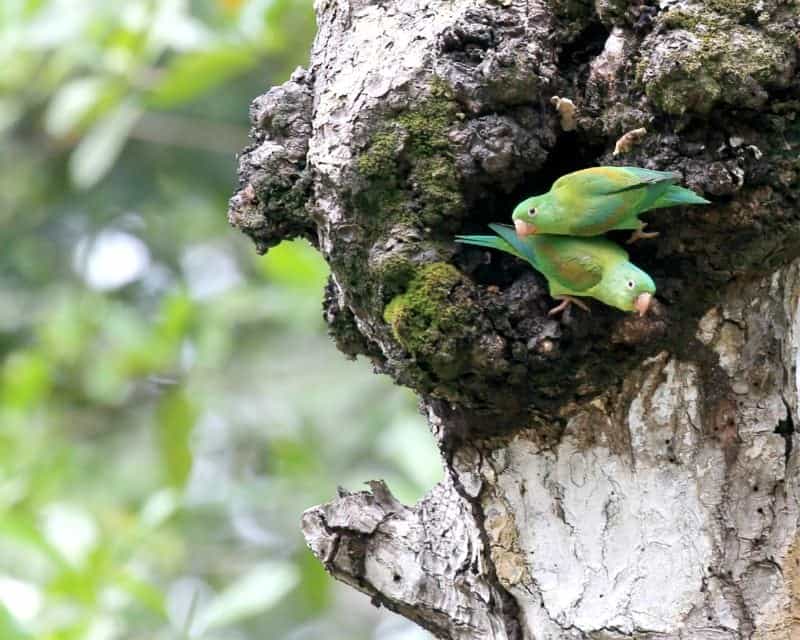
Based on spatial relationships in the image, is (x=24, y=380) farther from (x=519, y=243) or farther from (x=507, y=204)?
(x=519, y=243)

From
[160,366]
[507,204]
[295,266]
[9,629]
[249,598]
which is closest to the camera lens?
[507,204]

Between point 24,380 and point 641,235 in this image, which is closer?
point 641,235

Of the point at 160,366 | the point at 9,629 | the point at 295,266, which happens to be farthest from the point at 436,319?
the point at 160,366

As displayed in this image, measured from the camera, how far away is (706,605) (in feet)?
6.30

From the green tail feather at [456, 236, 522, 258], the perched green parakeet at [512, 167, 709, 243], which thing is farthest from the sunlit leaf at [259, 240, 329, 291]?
the perched green parakeet at [512, 167, 709, 243]

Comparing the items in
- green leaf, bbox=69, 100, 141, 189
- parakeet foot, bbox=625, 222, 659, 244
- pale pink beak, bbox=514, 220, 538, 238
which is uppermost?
green leaf, bbox=69, 100, 141, 189

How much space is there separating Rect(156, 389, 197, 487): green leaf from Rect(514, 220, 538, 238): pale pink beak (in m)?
2.73

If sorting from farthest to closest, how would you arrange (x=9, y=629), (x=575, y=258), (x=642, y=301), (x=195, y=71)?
(x=195, y=71)
(x=9, y=629)
(x=575, y=258)
(x=642, y=301)

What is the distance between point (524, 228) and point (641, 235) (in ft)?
0.72

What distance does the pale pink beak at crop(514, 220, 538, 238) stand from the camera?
6.05 feet

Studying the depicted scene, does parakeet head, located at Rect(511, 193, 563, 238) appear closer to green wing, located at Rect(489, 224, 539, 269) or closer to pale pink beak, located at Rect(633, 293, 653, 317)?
green wing, located at Rect(489, 224, 539, 269)

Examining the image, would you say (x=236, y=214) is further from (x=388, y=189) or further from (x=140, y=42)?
(x=140, y=42)

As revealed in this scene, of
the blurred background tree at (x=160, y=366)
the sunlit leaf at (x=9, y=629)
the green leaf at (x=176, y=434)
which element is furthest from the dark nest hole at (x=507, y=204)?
the green leaf at (x=176, y=434)

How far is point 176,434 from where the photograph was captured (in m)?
4.43
